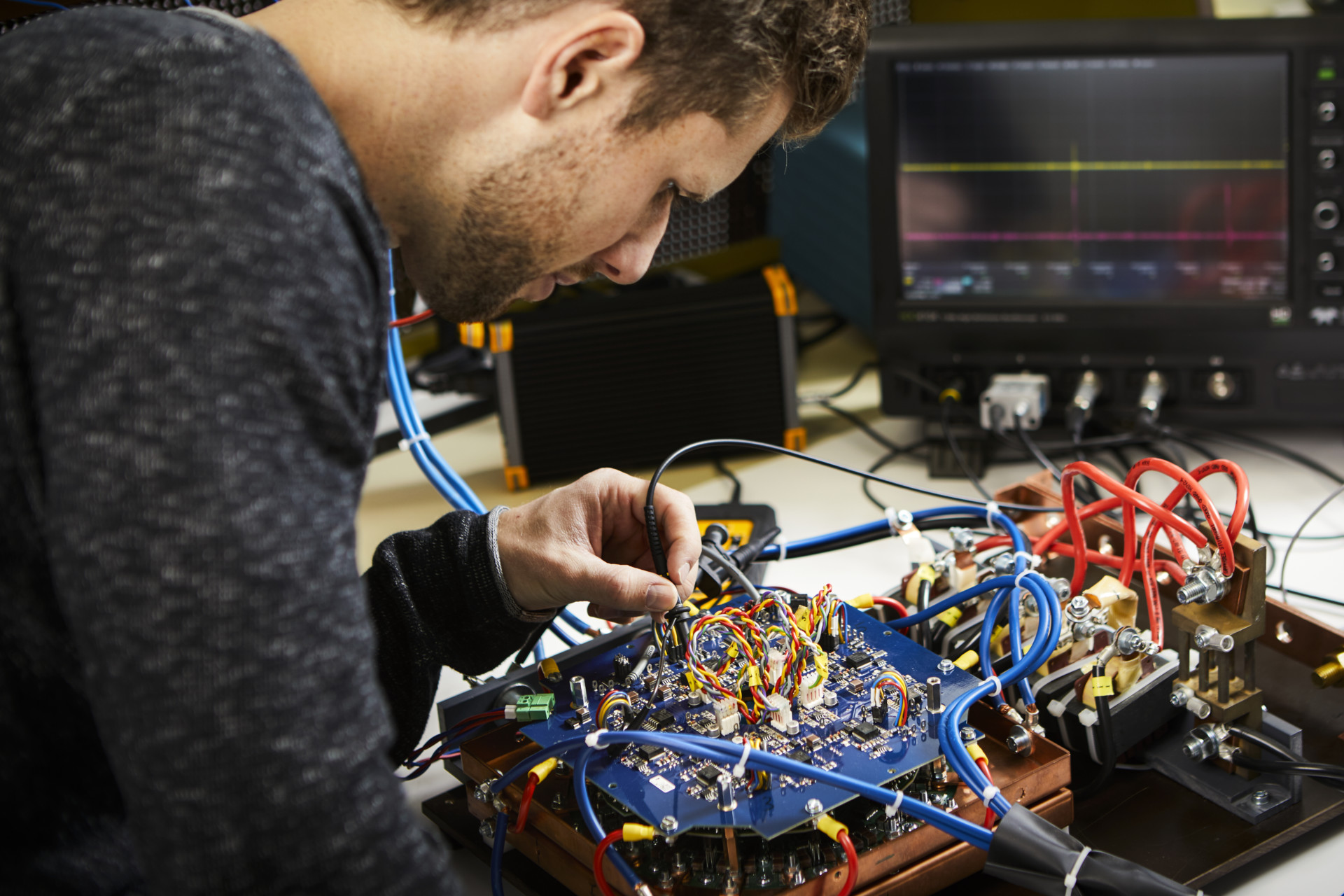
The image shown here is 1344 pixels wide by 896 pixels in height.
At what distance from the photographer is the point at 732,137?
83 cm

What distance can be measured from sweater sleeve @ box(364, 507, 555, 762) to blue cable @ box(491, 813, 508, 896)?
0.16m

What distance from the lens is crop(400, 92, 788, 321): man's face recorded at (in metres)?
0.76

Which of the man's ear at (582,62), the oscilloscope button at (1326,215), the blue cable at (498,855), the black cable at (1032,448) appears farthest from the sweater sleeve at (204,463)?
the oscilloscope button at (1326,215)

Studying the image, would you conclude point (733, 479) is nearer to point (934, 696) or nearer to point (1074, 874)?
point (934, 696)

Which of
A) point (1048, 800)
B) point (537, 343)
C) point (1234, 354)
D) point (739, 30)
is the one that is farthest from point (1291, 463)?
point (739, 30)

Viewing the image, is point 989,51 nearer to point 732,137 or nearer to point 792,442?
point 792,442

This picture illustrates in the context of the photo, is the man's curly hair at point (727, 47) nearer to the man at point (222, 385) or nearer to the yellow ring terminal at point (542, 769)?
the man at point (222, 385)

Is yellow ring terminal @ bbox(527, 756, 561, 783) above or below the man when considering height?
below

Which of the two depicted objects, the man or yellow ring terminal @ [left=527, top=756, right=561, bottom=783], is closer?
the man

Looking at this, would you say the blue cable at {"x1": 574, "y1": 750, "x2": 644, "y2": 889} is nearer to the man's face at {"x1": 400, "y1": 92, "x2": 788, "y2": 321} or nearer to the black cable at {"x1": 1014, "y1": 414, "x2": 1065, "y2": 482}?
the man's face at {"x1": 400, "y1": 92, "x2": 788, "y2": 321}

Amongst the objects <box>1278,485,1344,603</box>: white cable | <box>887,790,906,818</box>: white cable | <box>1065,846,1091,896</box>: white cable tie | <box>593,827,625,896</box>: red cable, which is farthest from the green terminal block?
<box>1278,485,1344,603</box>: white cable

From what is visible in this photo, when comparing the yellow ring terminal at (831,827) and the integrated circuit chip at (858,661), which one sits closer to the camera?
the yellow ring terminal at (831,827)

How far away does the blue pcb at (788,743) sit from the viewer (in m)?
0.79

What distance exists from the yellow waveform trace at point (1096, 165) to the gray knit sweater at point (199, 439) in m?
1.05
